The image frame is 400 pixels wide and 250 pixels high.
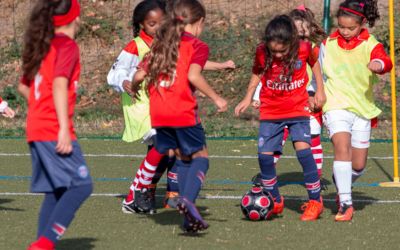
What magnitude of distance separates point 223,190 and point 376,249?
296 centimetres

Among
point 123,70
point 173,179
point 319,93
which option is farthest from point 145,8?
point 319,93

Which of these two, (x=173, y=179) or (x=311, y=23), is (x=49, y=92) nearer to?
(x=173, y=179)

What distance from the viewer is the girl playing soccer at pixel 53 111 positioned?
6035mm

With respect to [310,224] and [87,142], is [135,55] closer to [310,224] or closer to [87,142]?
[310,224]

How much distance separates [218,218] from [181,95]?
126 cm

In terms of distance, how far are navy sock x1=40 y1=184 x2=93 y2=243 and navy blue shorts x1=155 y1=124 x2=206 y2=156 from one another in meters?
1.31

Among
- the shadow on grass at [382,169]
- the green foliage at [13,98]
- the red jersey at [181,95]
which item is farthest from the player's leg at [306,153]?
the green foliage at [13,98]

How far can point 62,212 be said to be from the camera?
243 inches

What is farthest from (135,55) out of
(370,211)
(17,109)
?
(17,109)

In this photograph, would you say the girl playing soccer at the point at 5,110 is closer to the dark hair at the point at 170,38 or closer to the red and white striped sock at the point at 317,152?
the dark hair at the point at 170,38

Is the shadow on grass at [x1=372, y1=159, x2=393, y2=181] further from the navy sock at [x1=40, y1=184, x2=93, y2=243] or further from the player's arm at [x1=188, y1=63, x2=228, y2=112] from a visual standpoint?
the navy sock at [x1=40, y1=184, x2=93, y2=243]

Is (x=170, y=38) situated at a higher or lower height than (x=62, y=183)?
higher

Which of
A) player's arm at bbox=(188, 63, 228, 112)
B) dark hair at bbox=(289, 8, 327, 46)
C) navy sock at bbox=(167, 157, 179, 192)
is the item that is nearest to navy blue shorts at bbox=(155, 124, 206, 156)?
player's arm at bbox=(188, 63, 228, 112)

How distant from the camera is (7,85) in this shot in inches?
678
